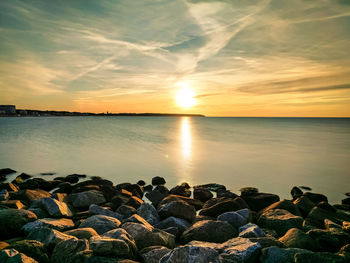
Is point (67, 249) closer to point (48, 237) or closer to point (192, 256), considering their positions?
point (48, 237)

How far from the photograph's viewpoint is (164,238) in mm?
4914

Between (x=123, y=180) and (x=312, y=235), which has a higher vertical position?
(x=312, y=235)

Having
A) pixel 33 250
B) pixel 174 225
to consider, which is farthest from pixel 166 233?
pixel 33 250

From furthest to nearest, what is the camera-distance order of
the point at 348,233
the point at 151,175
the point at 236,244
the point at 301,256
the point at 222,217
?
the point at 151,175, the point at 222,217, the point at 348,233, the point at 236,244, the point at 301,256

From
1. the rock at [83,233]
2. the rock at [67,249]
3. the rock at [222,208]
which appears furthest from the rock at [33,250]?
the rock at [222,208]

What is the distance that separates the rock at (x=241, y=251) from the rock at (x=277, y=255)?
5.0 inches

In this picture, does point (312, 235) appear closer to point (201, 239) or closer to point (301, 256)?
point (301, 256)

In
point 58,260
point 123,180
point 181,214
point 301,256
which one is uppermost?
point 301,256

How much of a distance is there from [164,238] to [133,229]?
0.69m

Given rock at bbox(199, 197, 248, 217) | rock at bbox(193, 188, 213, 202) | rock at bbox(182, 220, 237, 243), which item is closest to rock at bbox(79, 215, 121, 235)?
rock at bbox(182, 220, 237, 243)

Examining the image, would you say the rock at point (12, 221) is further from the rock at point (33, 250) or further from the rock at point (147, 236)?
the rock at point (147, 236)

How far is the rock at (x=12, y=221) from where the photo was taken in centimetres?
492

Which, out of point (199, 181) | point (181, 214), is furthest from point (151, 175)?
point (181, 214)

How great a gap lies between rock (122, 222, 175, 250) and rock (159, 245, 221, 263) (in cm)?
123
